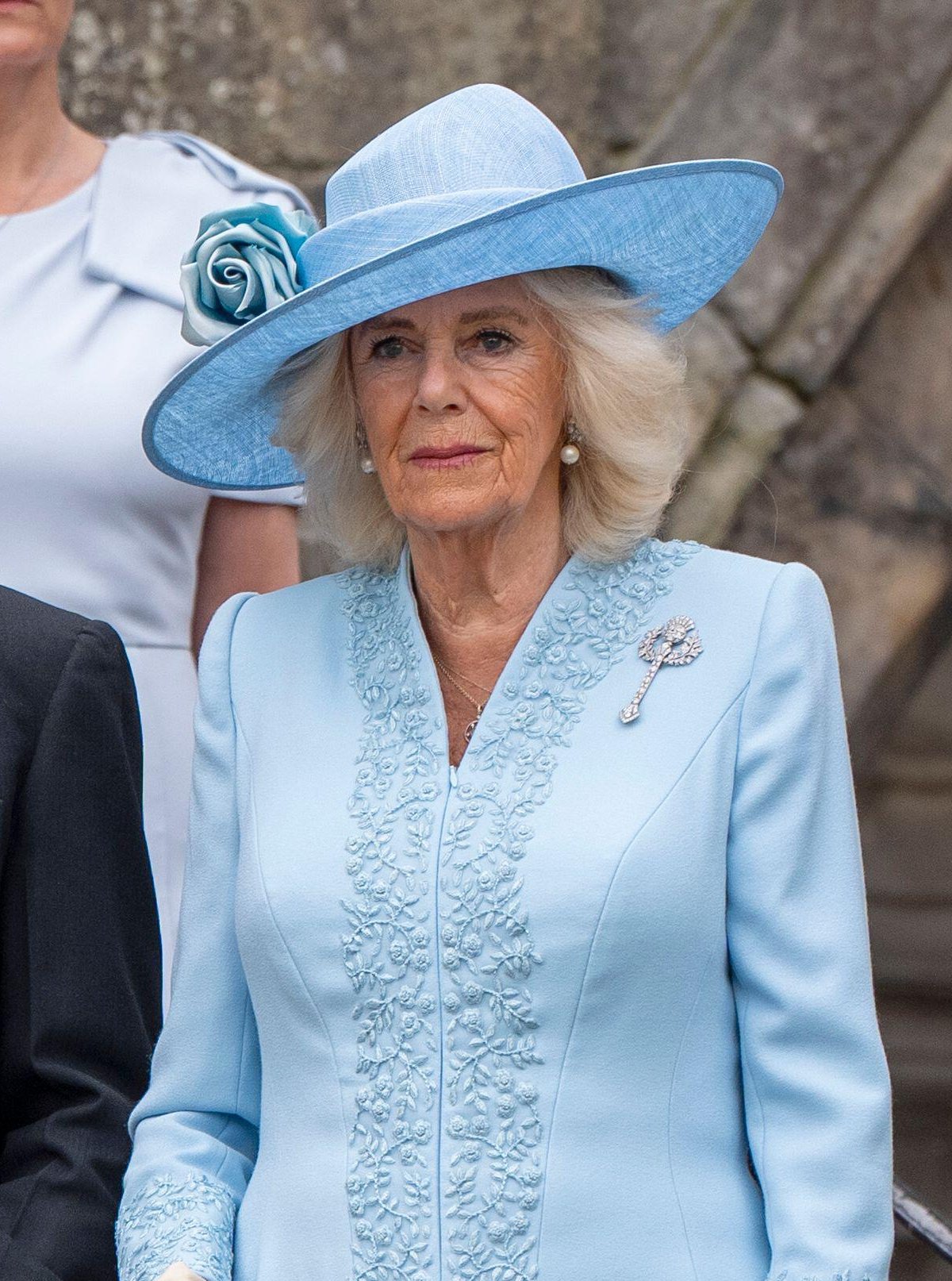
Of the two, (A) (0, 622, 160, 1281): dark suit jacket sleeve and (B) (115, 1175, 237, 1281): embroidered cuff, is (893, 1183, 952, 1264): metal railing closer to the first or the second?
(B) (115, 1175, 237, 1281): embroidered cuff

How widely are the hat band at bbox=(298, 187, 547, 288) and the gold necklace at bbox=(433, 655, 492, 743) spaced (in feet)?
1.36

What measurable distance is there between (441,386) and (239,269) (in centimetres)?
27

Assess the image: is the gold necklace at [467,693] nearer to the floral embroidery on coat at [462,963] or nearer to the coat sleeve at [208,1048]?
the floral embroidery on coat at [462,963]

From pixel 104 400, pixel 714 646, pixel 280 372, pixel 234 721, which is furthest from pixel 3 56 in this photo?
pixel 714 646

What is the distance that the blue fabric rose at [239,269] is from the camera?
2158mm

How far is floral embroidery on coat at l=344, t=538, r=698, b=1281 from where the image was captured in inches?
76.7

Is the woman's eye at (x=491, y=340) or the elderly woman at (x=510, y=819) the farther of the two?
the woman's eye at (x=491, y=340)

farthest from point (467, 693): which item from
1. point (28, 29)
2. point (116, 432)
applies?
point (28, 29)

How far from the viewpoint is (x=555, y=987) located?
6.37 ft

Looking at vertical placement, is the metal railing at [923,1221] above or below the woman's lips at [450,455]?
below

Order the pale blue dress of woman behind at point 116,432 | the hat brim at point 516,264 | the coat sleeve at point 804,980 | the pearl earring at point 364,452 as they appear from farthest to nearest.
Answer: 1. the pale blue dress of woman behind at point 116,432
2. the pearl earring at point 364,452
3. the hat brim at point 516,264
4. the coat sleeve at point 804,980

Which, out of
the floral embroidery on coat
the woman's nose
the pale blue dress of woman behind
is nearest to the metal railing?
the floral embroidery on coat

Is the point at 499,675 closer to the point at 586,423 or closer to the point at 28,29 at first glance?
the point at 586,423

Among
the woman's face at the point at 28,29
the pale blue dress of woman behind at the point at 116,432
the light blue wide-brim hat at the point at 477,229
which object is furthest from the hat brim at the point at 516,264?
the woman's face at the point at 28,29
